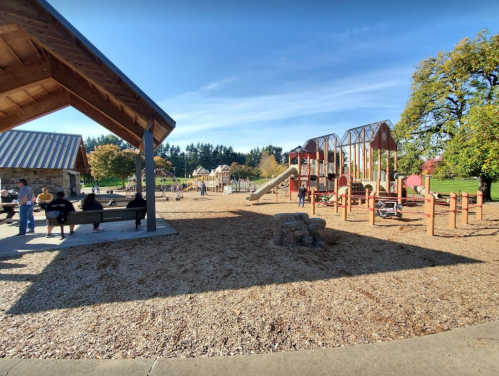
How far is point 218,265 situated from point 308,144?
1983 cm

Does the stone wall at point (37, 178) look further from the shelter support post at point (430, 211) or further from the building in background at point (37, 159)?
the shelter support post at point (430, 211)

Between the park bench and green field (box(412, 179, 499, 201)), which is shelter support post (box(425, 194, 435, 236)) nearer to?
the park bench

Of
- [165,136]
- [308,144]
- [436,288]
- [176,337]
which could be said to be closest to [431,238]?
[436,288]

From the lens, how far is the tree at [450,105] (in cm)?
1636

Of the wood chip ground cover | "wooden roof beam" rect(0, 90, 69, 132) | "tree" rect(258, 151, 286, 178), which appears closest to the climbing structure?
the wood chip ground cover

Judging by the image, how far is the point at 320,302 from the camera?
3621 mm

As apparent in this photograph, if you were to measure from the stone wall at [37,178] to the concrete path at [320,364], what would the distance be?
2198cm

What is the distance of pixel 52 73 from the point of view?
7676 mm

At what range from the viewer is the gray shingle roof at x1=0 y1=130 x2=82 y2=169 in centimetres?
1873

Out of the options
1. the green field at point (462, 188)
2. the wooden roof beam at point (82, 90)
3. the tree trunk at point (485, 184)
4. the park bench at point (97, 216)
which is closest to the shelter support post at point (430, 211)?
the park bench at point (97, 216)

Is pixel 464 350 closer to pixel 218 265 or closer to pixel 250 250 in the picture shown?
pixel 218 265

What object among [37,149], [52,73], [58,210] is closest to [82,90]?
[52,73]

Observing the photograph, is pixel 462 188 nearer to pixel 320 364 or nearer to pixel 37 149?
pixel 320 364

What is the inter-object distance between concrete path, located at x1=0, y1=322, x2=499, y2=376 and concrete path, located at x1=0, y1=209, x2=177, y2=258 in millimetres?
4814
